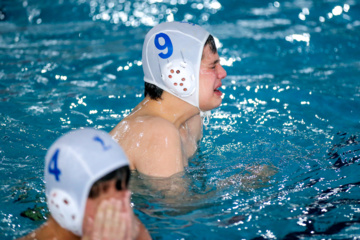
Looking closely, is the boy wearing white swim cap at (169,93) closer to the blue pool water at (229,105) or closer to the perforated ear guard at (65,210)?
the blue pool water at (229,105)

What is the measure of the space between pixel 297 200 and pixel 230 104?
273 cm

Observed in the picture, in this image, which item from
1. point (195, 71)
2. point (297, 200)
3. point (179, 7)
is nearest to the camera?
point (297, 200)

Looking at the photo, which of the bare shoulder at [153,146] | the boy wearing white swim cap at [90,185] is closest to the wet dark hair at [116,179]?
the boy wearing white swim cap at [90,185]

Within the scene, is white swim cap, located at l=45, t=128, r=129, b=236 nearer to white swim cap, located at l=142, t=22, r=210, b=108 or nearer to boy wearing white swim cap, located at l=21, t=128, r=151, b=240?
Result: boy wearing white swim cap, located at l=21, t=128, r=151, b=240

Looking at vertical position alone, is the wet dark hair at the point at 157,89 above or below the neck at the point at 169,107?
above

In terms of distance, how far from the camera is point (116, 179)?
2.68 m

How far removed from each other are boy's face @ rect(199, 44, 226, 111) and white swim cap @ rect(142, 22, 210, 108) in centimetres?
6

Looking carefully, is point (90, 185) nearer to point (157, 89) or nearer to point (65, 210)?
point (65, 210)

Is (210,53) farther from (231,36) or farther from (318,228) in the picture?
(231,36)

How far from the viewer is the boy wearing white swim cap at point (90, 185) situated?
2594 millimetres

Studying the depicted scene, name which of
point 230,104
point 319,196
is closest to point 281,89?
point 230,104

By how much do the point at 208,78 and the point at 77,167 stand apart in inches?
84.8

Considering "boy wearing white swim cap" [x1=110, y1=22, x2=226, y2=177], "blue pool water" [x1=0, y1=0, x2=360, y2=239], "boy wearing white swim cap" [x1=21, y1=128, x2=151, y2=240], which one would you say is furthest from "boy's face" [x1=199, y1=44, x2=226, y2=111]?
"boy wearing white swim cap" [x1=21, y1=128, x2=151, y2=240]

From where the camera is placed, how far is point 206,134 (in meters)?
5.97
